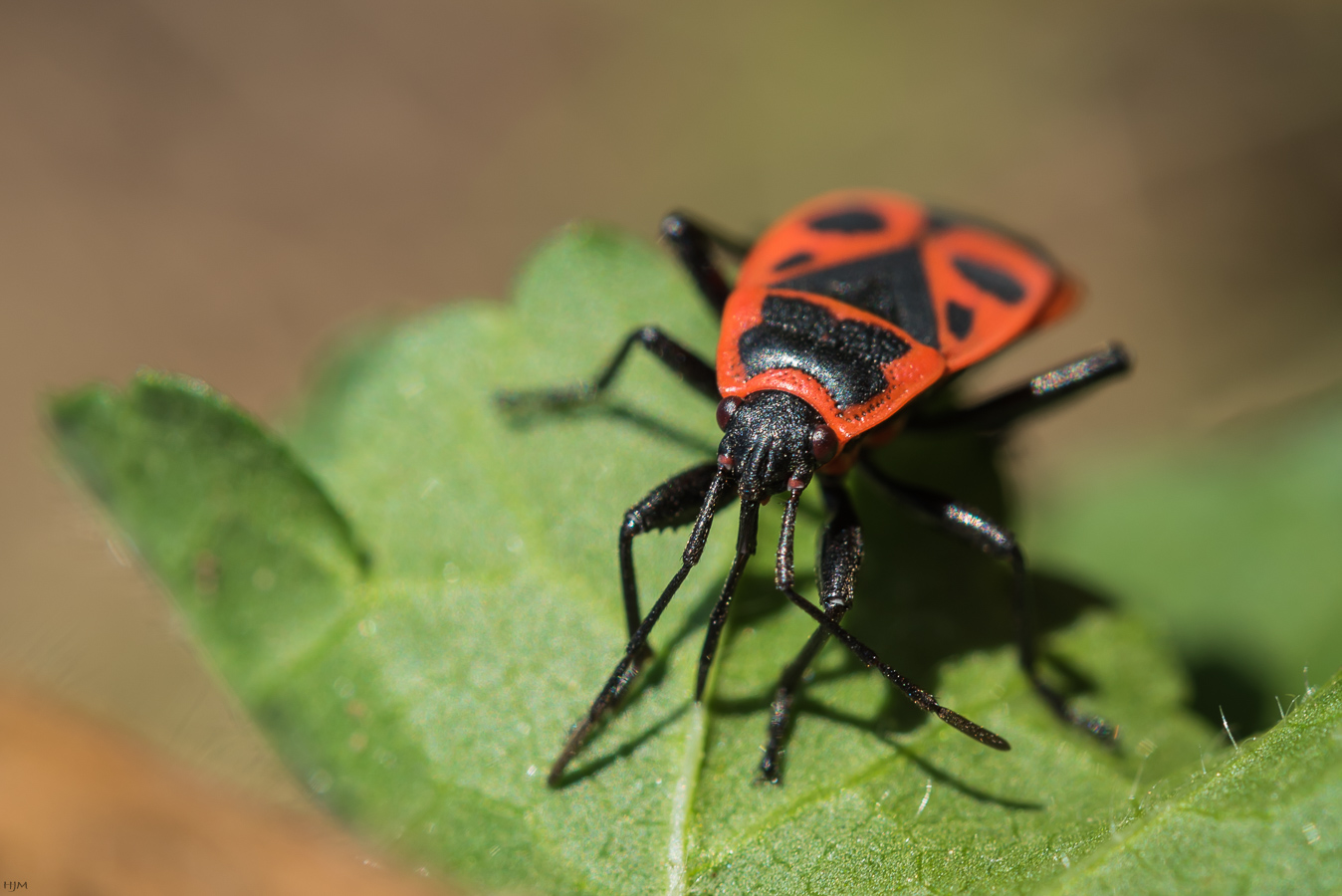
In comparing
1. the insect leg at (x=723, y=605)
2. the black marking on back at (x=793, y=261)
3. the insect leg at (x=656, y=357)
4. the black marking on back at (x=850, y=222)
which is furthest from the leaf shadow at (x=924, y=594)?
the black marking on back at (x=850, y=222)

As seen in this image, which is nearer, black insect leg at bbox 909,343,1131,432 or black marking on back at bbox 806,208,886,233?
black insect leg at bbox 909,343,1131,432

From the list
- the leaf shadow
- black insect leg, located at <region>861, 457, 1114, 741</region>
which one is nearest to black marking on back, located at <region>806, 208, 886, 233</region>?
the leaf shadow

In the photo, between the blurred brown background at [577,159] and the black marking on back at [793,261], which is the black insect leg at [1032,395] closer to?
the black marking on back at [793,261]

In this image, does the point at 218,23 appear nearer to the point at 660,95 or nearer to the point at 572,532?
the point at 660,95

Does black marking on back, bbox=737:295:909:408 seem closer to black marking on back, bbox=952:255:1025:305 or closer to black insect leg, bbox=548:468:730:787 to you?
black insect leg, bbox=548:468:730:787

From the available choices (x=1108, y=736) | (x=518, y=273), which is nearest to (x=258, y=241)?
(x=518, y=273)

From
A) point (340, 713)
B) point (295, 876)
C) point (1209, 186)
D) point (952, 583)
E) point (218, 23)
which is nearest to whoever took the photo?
point (295, 876)
